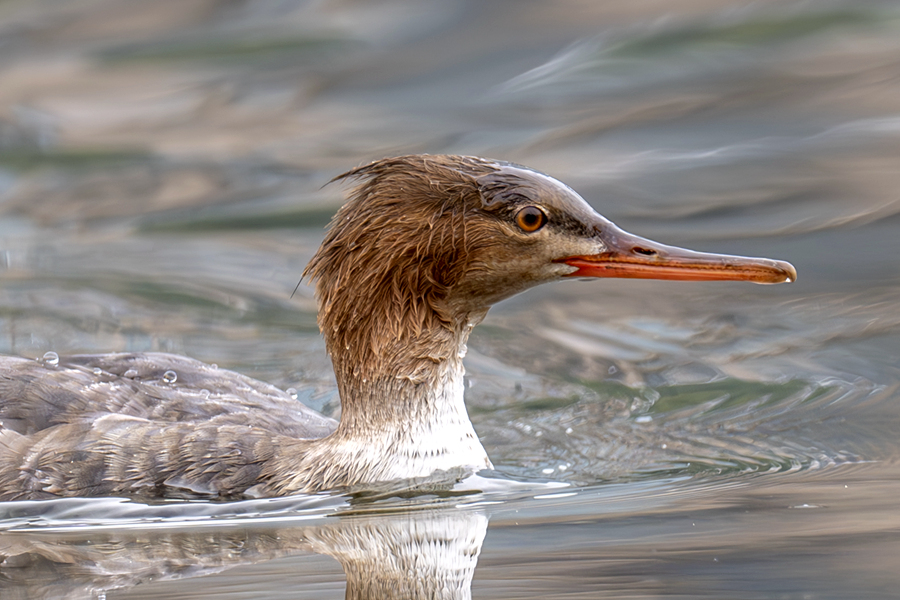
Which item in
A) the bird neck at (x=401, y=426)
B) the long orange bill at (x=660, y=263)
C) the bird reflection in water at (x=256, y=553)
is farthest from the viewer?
the bird neck at (x=401, y=426)

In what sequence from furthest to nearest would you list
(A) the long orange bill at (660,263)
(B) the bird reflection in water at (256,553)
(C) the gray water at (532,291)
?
1. (A) the long orange bill at (660,263)
2. (C) the gray water at (532,291)
3. (B) the bird reflection in water at (256,553)

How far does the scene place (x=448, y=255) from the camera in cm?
507

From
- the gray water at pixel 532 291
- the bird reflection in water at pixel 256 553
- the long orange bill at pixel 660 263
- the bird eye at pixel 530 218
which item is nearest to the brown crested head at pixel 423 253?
the bird eye at pixel 530 218

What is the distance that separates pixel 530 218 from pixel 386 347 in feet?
2.73

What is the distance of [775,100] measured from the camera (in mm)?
9914

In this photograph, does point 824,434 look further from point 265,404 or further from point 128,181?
point 128,181

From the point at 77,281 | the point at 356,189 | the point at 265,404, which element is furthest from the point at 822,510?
the point at 77,281

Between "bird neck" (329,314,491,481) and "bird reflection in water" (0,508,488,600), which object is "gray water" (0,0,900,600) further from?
"bird neck" (329,314,491,481)

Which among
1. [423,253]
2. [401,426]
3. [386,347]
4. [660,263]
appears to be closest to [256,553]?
[401,426]

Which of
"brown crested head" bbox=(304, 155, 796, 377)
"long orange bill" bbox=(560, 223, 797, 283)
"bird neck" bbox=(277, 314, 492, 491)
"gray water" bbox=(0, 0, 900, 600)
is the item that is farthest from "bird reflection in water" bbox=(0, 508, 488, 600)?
"long orange bill" bbox=(560, 223, 797, 283)

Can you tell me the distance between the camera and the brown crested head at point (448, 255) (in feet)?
16.3

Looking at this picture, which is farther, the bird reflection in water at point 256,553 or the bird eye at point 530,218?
the bird eye at point 530,218

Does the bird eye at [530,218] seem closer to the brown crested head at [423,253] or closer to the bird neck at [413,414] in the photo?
the brown crested head at [423,253]

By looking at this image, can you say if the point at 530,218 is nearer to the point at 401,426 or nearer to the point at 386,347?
the point at 386,347
